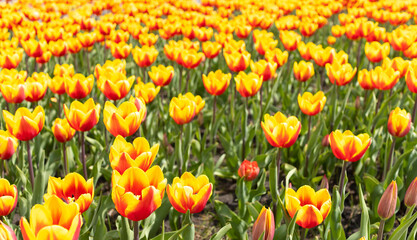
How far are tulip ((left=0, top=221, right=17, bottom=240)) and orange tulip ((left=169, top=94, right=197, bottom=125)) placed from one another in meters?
1.48

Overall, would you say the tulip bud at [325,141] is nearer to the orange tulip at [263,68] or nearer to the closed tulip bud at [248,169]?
the orange tulip at [263,68]

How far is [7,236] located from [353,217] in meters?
2.47

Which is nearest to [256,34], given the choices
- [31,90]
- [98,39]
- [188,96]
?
[98,39]

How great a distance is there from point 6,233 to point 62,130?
130 centimetres

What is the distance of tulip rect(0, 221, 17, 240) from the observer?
4.24 feet

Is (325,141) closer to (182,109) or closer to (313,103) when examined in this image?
(313,103)

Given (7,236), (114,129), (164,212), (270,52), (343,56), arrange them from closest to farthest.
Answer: (7,236) < (114,129) < (164,212) < (343,56) < (270,52)

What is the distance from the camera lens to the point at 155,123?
145 inches

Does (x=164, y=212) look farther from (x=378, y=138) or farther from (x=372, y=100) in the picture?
(x=372, y=100)

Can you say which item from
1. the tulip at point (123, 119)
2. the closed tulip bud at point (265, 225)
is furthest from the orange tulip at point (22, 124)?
the closed tulip bud at point (265, 225)

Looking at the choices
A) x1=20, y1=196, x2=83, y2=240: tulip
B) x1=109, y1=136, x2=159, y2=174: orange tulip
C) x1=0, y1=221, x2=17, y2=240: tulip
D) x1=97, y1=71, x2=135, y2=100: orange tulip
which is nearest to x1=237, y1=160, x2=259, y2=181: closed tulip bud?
x1=109, y1=136, x2=159, y2=174: orange tulip

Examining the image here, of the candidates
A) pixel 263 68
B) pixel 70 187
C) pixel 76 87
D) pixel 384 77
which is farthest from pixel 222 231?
pixel 384 77

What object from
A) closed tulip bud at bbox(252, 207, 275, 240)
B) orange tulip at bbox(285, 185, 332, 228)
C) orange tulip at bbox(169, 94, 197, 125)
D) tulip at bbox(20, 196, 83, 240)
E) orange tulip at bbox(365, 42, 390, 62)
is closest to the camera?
tulip at bbox(20, 196, 83, 240)

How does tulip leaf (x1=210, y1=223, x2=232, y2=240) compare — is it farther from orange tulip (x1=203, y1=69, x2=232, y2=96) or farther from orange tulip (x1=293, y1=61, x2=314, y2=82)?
orange tulip (x1=293, y1=61, x2=314, y2=82)
